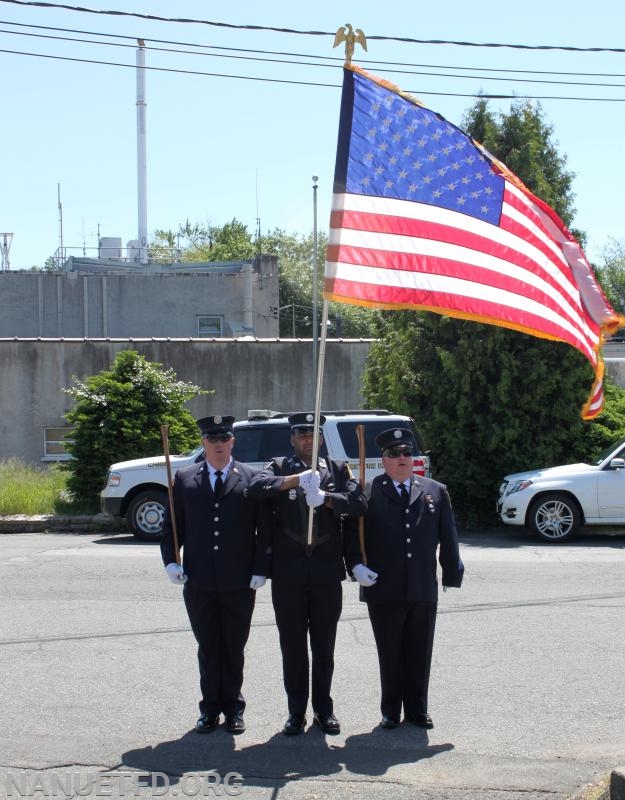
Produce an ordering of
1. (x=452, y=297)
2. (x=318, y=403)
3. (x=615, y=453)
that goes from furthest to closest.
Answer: (x=615, y=453) < (x=452, y=297) < (x=318, y=403)

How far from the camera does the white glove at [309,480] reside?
18.9 feet

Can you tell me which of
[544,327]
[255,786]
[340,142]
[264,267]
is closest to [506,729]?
[255,786]

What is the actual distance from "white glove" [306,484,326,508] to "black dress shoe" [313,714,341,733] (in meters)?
1.35

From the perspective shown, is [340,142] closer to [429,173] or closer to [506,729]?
[429,173]

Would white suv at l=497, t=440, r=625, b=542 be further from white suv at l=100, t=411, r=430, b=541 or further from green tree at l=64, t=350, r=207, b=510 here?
green tree at l=64, t=350, r=207, b=510

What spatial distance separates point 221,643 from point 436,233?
278 cm

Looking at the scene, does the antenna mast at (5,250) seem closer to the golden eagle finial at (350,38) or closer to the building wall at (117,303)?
the building wall at (117,303)

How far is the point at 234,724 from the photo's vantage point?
613 cm

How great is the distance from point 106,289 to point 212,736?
3000 centimetres

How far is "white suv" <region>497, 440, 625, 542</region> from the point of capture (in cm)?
1482

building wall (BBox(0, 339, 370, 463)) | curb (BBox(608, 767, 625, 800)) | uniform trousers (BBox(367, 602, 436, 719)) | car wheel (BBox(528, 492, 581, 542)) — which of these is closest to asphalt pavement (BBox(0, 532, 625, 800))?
uniform trousers (BBox(367, 602, 436, 719))

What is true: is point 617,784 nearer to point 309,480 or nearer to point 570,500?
point 309,480

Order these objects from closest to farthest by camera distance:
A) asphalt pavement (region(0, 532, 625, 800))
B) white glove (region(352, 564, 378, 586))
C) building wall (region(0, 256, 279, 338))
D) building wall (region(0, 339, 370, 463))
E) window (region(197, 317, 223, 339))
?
1. asphalt pavement (region(0, 532, 625, 800))
2. white glove (region(352, 564, 378, 586))
3. building wall (region(0, 339, 370, 463))
4. building wall (region(0, 256, 279, 338))
5. window (region(197, 317, 223, 339))

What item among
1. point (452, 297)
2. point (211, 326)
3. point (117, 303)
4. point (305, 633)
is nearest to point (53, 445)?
point (117, 303)
